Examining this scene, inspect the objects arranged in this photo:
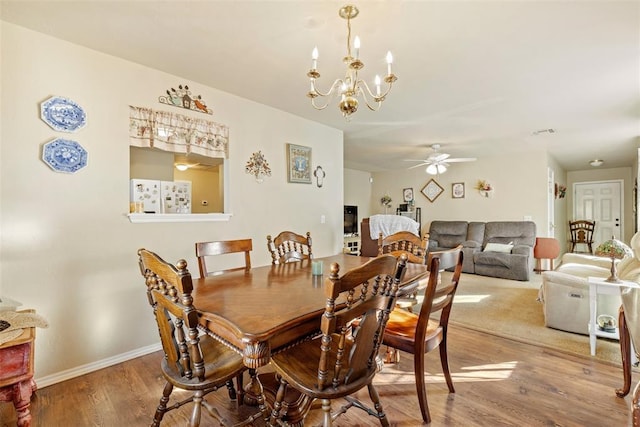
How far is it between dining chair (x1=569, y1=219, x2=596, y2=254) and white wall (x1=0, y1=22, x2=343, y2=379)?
9289 millimetres

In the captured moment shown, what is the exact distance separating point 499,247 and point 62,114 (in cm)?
647

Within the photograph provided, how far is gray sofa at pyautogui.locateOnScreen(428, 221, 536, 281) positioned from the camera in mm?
5191

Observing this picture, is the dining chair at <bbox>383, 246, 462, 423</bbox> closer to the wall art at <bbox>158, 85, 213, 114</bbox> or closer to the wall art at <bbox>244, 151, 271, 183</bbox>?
the wall art at <bbox>244, 151, 271, 183</bbox>

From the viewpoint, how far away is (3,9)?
72.2 inches

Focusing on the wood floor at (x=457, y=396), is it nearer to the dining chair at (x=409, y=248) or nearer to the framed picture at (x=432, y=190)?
the dining chair at (x=409, y=248)

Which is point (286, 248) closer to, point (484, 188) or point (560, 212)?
point (484, 188)

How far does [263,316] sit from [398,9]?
1896 mm

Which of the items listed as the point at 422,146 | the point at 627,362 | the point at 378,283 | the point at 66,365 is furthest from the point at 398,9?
the point at 422,146

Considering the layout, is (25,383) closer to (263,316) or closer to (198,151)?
(263,316)

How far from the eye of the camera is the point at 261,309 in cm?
128

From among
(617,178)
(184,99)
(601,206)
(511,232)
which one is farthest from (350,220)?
(617,178)

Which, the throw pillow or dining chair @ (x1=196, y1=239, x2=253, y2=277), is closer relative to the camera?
dining chair @ (x1=196, y1=239, x2=253, y2=277)

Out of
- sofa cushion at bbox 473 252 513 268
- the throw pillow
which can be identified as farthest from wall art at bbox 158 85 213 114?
the throw pillow

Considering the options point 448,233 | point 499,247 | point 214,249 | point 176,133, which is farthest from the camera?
point 448,233
